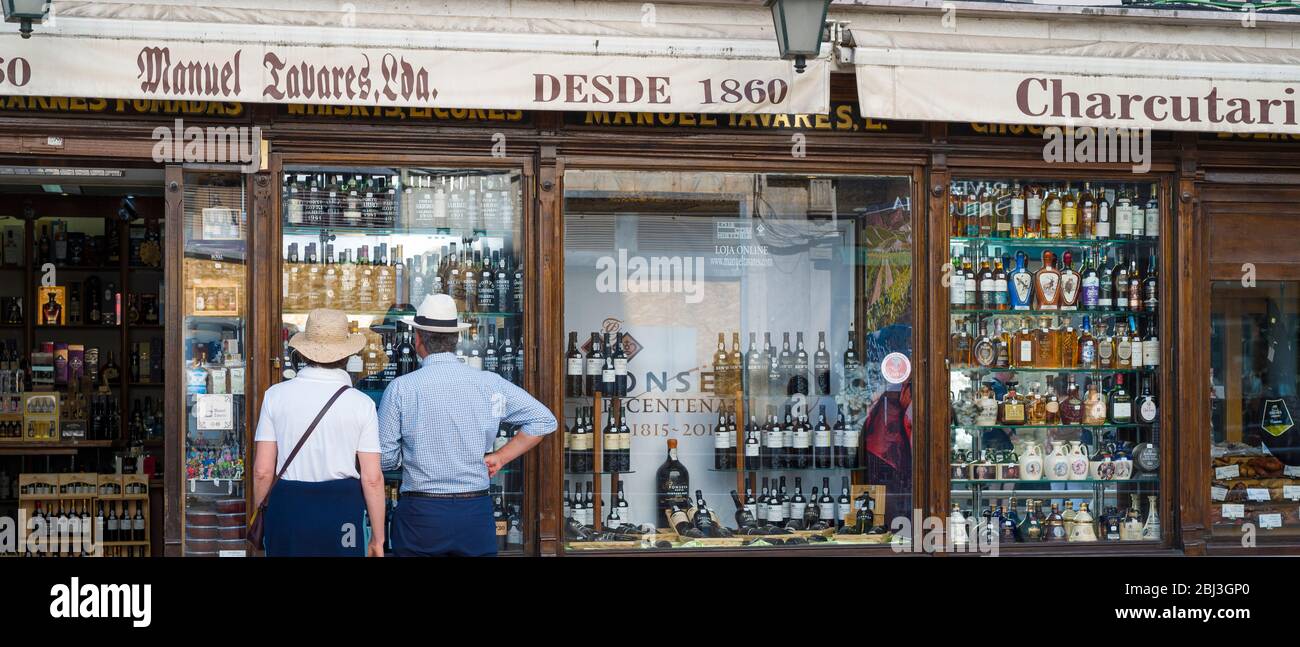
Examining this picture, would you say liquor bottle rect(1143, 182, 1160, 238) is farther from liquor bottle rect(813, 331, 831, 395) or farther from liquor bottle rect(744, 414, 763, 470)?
liquor bottle rect(744, 414, 763, 470)

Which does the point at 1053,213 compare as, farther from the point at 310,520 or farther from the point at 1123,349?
the point at 310,520

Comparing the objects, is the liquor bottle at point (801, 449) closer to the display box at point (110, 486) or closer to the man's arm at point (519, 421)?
the man's arm at point (519, 421)

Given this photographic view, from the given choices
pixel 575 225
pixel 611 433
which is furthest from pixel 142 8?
pixel 611 433

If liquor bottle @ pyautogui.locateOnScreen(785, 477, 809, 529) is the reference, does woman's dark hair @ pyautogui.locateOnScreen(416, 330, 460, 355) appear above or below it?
above

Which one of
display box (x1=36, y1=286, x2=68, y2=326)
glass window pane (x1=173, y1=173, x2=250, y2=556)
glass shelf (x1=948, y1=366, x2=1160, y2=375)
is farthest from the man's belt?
display box (x1=36, y1=286, x2=68, y2=326)

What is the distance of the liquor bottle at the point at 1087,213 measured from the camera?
7.02 meters

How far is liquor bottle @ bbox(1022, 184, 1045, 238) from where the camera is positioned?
700cm

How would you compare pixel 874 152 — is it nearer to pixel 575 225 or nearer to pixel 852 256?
pixel 852 256

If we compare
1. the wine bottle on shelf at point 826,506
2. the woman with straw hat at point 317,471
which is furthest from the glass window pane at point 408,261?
the wine bottle on shelf at point 826,506

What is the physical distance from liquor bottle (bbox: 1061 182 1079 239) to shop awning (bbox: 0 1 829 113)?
1.94 metres

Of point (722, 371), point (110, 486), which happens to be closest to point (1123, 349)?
point (722, 371)

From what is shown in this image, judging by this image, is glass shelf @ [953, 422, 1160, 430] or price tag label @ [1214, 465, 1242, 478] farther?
price tag label @ [1214, 465, 1242, 478]

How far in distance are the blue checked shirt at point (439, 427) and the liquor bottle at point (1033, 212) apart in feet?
12.4
